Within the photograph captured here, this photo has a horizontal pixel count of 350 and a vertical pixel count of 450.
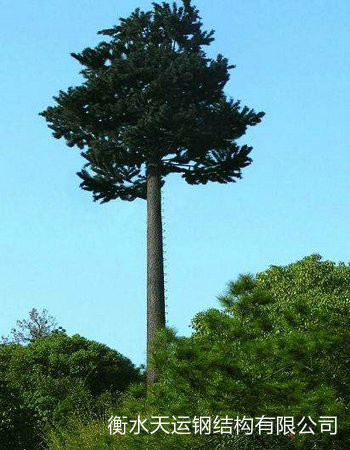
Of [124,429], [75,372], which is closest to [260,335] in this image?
[124,429]

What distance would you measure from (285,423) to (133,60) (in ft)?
61.2

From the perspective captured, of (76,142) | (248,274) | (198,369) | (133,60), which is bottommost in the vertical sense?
(198,369)

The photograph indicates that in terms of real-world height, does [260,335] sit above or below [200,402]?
above

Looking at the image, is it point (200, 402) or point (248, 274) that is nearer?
point (200, 402)

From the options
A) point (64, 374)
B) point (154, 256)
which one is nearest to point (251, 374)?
point (154, 256)

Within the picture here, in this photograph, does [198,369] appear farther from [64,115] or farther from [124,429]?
[64,115]

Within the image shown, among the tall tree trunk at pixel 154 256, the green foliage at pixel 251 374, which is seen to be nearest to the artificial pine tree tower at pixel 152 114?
the tall tree trunk at pixel 154 256

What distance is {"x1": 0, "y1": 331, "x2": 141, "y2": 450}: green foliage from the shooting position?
81.8 feet

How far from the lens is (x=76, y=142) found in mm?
28562

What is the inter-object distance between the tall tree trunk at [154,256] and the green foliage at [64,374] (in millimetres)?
2531

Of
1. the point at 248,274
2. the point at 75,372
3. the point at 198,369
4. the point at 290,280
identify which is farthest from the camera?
the point at 75,372

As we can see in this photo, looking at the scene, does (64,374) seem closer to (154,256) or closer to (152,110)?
(154,256)

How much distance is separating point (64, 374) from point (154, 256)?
14.9 ft

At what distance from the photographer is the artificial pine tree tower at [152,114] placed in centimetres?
2711
